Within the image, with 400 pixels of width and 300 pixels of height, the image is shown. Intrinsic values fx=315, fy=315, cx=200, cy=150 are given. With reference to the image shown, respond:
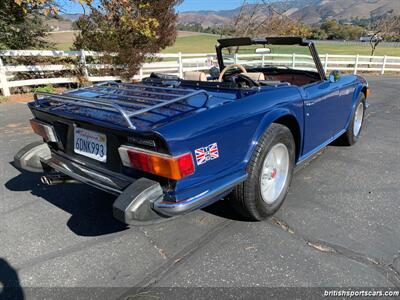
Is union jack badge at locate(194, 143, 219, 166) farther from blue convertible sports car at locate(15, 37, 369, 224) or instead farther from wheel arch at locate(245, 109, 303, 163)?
wheel arch at locate(245, 109, 303, 163)

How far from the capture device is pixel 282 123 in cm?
278

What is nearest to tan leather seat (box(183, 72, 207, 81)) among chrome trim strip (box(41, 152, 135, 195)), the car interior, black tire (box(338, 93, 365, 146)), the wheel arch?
the car interior

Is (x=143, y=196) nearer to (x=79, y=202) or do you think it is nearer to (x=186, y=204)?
(x=186, y=204)

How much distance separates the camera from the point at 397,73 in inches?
788

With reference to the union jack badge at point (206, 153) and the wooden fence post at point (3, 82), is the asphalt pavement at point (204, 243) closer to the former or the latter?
the union jack badge at point (206, 153)

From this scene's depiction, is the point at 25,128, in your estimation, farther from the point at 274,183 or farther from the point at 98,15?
the point at 98,15

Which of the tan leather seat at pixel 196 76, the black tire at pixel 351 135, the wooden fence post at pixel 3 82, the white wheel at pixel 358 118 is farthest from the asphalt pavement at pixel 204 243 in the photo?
the wooden fence post at pixel 3 82

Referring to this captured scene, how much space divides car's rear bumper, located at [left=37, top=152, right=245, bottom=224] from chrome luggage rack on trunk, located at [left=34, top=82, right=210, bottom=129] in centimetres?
40

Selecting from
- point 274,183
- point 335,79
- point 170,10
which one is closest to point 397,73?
point 170,10

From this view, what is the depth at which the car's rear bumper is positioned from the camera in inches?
73.4

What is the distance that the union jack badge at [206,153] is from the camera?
198 cm

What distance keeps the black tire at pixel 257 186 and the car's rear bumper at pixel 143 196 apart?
14 cm

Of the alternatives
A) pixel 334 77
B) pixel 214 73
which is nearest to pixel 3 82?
pixel 214 73

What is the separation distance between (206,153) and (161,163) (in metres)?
0.32
